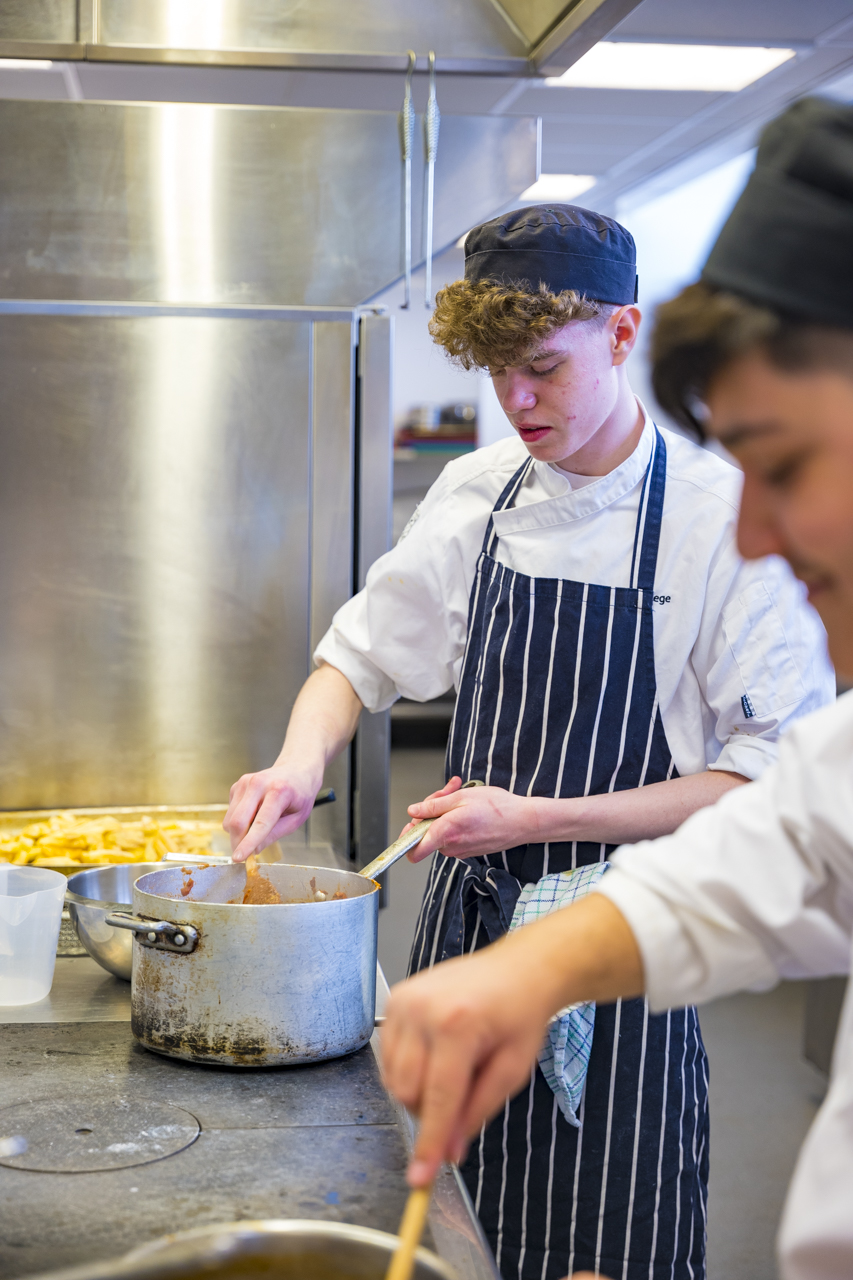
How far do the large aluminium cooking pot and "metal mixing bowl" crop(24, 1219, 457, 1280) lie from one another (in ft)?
1.50

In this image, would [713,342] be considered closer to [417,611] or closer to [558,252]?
[558,252]

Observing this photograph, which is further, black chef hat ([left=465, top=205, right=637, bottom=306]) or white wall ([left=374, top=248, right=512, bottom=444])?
white wall ([left=374, top=248, right=512, bottom=444])

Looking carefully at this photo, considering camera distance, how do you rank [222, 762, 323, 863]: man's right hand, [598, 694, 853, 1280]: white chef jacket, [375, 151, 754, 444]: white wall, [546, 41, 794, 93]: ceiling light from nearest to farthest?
[598, 694, 853, 1280]: white chef jacket < [222, 762, 323, 863]: man's right hand < [546, 41, 794, 93]: ceiling light < [375, 151, 754, 444]: white wall

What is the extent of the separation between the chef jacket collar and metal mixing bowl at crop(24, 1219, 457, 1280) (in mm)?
1086

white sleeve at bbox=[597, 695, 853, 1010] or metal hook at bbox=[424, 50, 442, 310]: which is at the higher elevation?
metal hook at bbox=[424, 50, 442, 310]

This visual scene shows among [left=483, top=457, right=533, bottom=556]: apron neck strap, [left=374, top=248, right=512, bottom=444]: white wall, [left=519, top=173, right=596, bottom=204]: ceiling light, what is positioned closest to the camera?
[left=483, top=457, right=533, bottom=556]: apron neck strap

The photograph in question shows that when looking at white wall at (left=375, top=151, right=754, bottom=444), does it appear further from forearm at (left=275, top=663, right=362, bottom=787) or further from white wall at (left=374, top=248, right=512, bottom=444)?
forearm at (left=275, top=663, right=362, bottom=787)

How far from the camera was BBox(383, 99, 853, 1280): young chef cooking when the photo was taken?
2.24 feet

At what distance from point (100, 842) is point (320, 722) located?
42 centimetres

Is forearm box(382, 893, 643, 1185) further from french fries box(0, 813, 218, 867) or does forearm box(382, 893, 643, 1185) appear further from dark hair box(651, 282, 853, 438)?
french fries box(0, 813, 218, 867)

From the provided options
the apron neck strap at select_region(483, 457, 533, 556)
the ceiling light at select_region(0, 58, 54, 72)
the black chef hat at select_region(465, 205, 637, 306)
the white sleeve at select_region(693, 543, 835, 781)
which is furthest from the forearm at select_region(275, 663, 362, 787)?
the ceiling light at select_region(0, 58, 54, 72)

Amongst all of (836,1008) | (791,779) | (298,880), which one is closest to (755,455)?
(791,779)

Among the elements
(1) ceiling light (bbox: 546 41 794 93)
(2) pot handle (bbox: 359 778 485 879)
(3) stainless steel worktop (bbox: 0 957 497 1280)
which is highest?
(1) ceiling light (bbox: 546 41 794 93)

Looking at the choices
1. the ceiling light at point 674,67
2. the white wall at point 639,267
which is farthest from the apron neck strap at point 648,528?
the white wall at point 639,267
